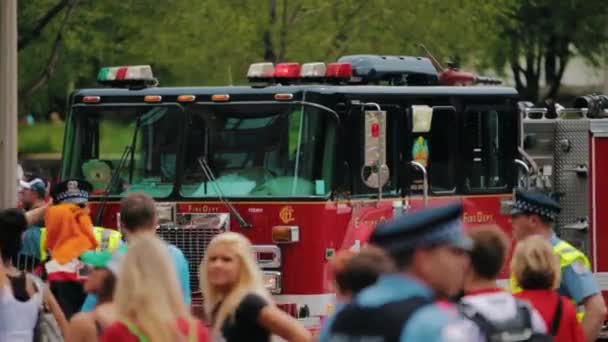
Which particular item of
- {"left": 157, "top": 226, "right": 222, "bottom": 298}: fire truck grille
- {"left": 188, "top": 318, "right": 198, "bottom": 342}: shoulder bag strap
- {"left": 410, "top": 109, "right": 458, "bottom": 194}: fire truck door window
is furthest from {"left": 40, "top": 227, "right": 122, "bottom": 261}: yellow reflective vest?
{"left": 188, "top": 318, "right": 198, "bottom": 342}: shoulder bag strap

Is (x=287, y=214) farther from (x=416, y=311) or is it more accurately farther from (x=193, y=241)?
(x=416, y=311)

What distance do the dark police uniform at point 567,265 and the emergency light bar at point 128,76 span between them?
223 inches

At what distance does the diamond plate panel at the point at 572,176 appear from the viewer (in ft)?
51.2

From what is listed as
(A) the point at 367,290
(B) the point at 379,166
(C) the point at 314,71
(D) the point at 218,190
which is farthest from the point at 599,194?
(A) the point at 367,290

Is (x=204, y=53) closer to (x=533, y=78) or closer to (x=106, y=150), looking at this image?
(x=106, y=150)

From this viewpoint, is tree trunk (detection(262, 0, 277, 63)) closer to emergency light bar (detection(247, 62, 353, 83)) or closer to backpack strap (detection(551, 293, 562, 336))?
emergency light bar (detection(247, 62, 353, 83))

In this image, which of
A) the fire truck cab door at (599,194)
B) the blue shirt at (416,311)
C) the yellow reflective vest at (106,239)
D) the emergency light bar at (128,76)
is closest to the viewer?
the blue shirt at (416,311)

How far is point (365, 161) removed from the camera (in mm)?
13430

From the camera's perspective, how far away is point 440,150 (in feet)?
47.1

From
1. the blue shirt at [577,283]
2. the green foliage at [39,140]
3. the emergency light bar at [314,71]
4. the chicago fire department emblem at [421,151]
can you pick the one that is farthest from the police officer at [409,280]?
the green foliage at [39,140]

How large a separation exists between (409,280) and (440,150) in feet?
29.6

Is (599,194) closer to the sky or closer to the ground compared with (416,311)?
closer to the ground

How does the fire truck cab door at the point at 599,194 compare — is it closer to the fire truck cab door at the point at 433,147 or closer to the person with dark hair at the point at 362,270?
the fire truck cab door at the point at 433,147

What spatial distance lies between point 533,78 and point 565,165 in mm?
24704
